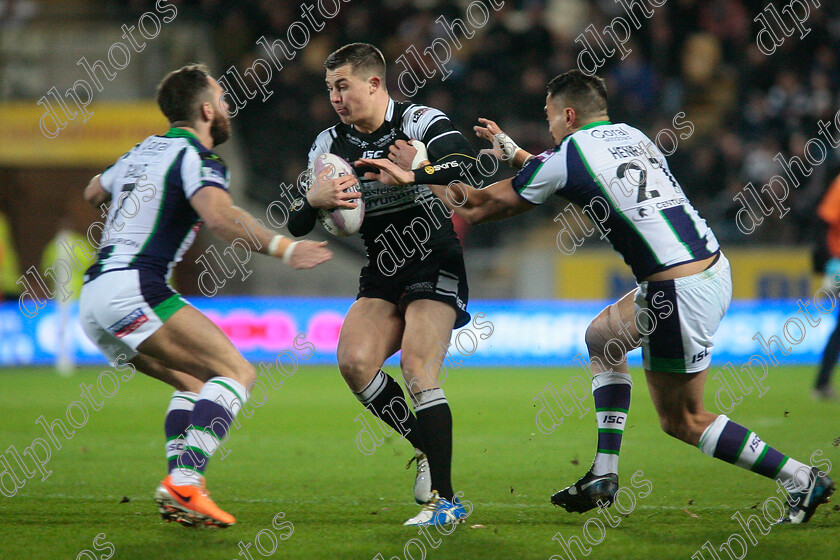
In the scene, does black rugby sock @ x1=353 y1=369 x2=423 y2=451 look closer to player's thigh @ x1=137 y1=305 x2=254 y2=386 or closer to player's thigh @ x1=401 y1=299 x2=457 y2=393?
player's thigh @ x1=401 y1=299 x2=457 y2=393

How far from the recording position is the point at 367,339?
16.4ft

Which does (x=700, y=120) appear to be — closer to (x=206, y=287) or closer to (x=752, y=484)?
(x=206, y=287)

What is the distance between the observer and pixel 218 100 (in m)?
4.65

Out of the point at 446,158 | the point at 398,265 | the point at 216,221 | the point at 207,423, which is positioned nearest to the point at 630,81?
the point at 398,265

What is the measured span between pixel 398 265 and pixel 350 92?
0.96m

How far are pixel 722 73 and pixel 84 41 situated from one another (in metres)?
11.2

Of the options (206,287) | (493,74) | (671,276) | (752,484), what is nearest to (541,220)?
(493,74)

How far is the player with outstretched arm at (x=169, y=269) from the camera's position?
4.28 meters

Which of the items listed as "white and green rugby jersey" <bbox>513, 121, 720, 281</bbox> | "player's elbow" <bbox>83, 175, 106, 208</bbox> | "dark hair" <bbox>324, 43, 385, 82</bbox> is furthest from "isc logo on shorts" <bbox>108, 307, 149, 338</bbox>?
"white and green rugby jersey" <bbox>513, 121, 720, 281</bbox>

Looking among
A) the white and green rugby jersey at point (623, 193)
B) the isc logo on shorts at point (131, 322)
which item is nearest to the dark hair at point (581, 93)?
the white and green rugby jersey at point (623, 193)

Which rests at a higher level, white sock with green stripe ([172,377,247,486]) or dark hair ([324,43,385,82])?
dark hair ([324,43,385,82])

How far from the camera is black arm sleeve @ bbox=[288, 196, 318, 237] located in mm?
4844

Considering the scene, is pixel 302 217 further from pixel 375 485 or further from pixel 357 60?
pixel 375 485

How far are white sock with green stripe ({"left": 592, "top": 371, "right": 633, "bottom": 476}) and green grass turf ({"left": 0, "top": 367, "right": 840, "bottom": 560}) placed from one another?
28 cm
